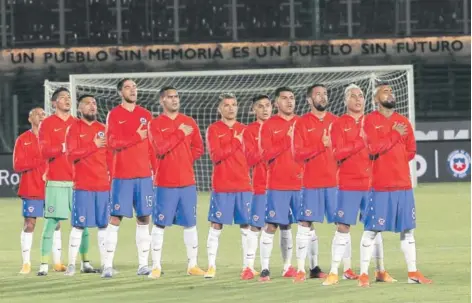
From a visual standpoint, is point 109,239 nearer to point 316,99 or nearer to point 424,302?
point 316,99

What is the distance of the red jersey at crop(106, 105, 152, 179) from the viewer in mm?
12812

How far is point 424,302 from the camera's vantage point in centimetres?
1052

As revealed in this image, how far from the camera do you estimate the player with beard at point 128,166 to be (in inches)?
504

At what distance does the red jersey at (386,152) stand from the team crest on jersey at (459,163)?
17.1 meters

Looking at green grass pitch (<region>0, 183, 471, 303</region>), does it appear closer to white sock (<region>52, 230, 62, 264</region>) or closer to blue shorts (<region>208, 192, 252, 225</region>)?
white sock (<region>52, 230, 62, 264</region>)

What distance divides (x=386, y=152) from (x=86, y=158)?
2837 millimetres

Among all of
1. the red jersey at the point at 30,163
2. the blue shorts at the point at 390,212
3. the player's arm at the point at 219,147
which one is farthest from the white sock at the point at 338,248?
the red jersey at the point at 30,163

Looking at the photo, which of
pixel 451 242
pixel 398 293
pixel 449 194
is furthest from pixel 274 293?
pixel 449 194

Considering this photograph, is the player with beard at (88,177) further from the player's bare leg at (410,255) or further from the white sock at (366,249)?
the player's bare leg at (410,255)

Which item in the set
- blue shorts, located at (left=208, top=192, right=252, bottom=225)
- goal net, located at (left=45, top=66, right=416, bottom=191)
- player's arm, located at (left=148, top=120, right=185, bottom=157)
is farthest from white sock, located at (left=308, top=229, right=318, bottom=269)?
goal net, located at (left=45, top=66, right=416, bottom=191)

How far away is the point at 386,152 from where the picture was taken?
1159 centimetres

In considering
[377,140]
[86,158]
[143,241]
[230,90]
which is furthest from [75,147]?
[230,90]

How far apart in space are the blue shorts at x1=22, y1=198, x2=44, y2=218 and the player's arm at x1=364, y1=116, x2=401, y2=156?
366 cm

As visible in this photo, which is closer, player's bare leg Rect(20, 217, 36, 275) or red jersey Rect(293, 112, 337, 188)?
red jersey Rect(293, 112, 337, 188)
